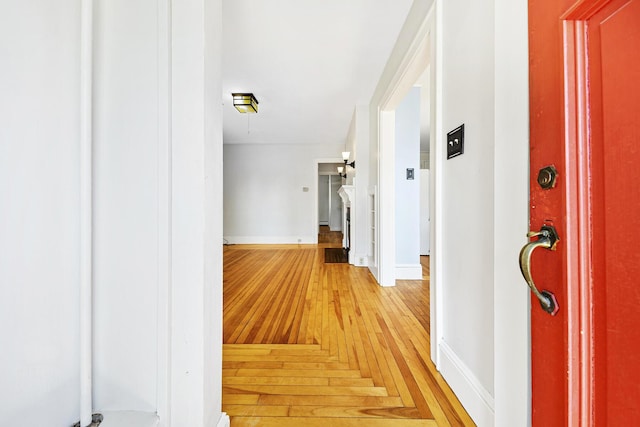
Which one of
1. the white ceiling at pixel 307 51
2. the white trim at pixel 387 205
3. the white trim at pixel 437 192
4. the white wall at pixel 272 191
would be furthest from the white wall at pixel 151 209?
the white wall at pixel 272 191

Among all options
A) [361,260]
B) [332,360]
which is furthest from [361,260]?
[332,360]

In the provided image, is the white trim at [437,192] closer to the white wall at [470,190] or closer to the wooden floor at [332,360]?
the white wall at [470,190]

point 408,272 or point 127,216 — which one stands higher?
point 127,216

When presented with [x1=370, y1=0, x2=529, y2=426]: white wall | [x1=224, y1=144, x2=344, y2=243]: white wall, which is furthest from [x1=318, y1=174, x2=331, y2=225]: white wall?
[x1=370, y1=0, x2=529, y2=426]: white wall

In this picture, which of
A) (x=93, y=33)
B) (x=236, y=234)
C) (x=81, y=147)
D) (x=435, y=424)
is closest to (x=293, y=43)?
(x=93, y=33)

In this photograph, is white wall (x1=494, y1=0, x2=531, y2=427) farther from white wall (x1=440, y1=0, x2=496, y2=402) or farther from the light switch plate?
the light switch plate

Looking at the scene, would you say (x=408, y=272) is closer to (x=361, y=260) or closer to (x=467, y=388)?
(x=361, y=260)

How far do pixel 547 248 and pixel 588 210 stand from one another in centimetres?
9

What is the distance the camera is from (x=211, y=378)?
33.7 inches

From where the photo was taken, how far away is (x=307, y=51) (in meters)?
2.63

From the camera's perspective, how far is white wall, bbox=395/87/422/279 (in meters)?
3.31

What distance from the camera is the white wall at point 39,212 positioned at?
1.84 ft

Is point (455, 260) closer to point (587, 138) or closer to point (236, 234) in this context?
point (587, 138)

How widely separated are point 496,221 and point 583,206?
0.25m
